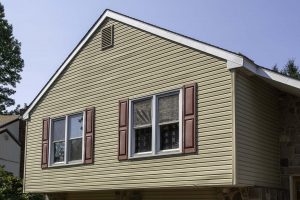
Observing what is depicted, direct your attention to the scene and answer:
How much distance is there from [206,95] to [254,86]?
4.71 ft

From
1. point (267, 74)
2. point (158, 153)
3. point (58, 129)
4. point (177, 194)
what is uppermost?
point (267, 74)

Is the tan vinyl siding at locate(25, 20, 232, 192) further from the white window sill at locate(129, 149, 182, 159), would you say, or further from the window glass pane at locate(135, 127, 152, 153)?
the window glass pane at locate(135, 127, 152, 153)

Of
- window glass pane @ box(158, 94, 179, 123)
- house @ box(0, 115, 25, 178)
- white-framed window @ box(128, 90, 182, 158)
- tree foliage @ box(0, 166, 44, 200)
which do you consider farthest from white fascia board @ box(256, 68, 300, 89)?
house @ box(0, 115, 25, 178)

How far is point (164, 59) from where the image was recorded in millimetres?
15203

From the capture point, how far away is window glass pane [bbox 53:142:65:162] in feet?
59.9

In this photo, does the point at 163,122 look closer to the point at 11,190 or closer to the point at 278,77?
the point at 278,77

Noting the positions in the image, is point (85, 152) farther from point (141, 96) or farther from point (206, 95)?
point (206, 95)

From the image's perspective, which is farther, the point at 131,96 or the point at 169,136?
the point at 131,96

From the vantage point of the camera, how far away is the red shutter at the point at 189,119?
45.1 ft

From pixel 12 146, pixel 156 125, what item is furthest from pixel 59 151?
pixel 12 146

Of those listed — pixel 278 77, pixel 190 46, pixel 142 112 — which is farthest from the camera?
pixel 142 112

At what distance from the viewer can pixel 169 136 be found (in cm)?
1452

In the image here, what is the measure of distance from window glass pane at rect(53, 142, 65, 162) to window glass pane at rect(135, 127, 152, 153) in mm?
3817

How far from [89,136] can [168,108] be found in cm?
350
